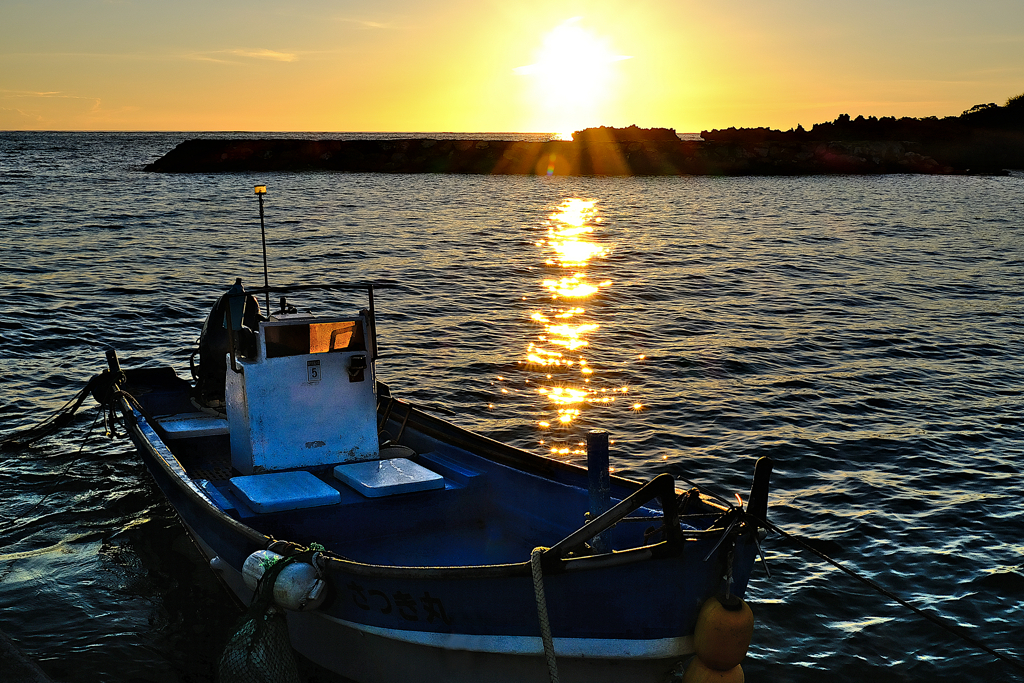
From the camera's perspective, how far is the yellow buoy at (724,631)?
5.80 meters

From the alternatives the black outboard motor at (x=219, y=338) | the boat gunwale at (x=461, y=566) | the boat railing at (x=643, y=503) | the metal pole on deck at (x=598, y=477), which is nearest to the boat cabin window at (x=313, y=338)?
the boat gunwale at (x=461, y=566)

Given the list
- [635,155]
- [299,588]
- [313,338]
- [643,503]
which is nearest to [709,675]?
[643,503]

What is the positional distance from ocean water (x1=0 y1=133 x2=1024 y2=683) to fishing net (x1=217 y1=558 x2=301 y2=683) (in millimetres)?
1511

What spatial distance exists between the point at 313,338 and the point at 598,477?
4.67 metres

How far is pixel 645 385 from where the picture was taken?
60.9 ft

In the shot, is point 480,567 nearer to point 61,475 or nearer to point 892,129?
point 61,475

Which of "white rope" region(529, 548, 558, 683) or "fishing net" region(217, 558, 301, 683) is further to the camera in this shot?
"fishing net" region(217, 558, 301, 683)

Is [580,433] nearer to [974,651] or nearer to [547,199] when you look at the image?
[974,651]

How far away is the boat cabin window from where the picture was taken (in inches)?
388

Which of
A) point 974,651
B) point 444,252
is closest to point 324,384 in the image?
point 974,651

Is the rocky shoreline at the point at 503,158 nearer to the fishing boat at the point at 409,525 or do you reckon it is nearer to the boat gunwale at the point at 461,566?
the fishing boat at the point at 409,525

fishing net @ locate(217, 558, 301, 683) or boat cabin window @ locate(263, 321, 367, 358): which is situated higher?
boat cabin window @ locate(263, 321, 367, 358)

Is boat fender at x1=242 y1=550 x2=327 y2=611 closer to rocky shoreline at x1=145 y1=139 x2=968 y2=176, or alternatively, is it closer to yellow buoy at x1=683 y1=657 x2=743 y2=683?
yellow buoy at x1=683 y1=657 x2=743 y2=683

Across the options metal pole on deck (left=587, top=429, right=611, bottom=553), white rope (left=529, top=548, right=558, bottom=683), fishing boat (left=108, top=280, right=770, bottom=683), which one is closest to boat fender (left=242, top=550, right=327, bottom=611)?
fishing boat (left=108, top=280, right=770, bottom=683)
